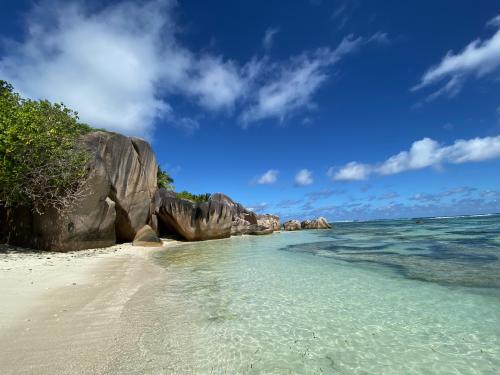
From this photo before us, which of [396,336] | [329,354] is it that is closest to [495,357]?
[396,336]

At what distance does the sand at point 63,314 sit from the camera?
393cm

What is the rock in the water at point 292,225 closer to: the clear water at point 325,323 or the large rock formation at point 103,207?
the large rock formation at point 103,207

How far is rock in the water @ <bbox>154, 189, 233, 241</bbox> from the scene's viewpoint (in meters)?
23.8

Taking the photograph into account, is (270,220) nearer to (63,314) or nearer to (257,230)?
(257,230)

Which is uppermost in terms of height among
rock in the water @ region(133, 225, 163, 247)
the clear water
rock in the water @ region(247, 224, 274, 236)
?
rock in the water @ region(247, 224, 274, 236)

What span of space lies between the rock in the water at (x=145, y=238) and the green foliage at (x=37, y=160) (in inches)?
241

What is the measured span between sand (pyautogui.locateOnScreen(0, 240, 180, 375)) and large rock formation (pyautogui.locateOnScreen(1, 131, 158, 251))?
2644 millimetres

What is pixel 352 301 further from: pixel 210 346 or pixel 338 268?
pixel 338 268

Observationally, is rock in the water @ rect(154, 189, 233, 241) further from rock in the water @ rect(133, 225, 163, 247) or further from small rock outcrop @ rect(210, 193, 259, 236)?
small rock outcrop @ rect(210, 193, 259, 236)

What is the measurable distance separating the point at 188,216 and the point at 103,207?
893 cm

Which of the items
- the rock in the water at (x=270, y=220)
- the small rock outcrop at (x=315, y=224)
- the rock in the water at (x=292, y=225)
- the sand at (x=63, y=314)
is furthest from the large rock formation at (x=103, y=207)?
the small rock outcrop at (x=315, y=224)

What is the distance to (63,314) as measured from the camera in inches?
222

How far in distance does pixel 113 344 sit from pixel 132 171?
1629cm

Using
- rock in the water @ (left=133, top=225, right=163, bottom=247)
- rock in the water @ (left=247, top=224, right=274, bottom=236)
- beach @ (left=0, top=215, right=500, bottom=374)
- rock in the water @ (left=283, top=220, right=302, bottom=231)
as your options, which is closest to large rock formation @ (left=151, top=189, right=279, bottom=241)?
rock in the water @ (left=133, top=225, right=163, bottom=247)
